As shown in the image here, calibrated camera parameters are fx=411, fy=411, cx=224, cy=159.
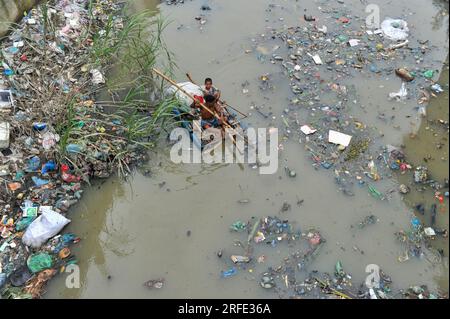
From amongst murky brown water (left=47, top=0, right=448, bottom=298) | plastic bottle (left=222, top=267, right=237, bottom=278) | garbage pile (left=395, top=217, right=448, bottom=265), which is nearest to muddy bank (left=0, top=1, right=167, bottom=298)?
murky brown water (left=47, top=0, right=448, bottom=298)

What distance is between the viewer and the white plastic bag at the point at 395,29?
618 centimetres

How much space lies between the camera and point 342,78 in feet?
18.7

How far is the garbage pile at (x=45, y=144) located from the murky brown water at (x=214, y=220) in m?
0.22

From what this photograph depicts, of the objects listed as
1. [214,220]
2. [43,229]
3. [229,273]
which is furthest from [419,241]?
[43,229]

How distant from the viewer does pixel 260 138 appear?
5.05 meters

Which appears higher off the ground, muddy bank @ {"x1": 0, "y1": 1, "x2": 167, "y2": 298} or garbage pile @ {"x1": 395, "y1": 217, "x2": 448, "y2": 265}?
muddy bank @ {"x1": 0, "y1": 1, "x2": 167, "y2": 298}

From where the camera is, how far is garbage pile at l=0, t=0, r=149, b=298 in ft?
13.2

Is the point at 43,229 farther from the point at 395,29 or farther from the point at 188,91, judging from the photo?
the point at 395,29

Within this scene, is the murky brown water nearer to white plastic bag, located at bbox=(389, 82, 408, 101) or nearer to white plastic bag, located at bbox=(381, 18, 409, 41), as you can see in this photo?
white plastic bag, located at bbox=(389, 82, 408, 101)

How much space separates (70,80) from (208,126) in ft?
6.26

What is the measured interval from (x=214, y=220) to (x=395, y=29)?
4.24 m

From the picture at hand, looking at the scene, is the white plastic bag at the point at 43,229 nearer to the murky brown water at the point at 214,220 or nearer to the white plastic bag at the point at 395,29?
the murky brown water at the point at 214,220
